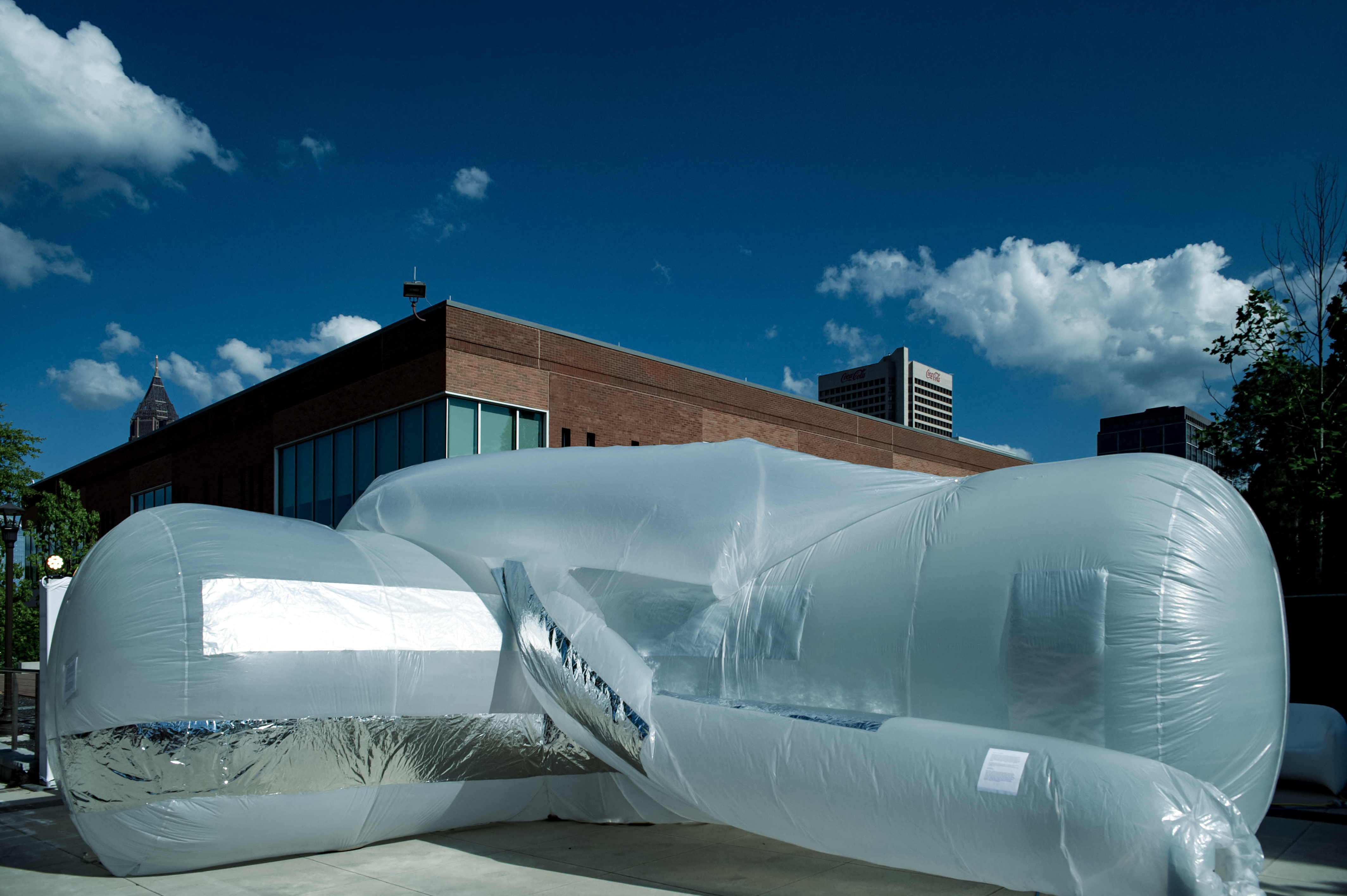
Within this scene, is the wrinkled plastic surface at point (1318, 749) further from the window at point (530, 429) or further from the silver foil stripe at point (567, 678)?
the window at point (530, 429)

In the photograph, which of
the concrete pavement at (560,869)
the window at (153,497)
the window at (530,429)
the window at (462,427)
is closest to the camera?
the concrete pavement at (560,869)

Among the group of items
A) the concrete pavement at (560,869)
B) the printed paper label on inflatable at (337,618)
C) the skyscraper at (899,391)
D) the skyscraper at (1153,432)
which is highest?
the skyscraper at (899,391)

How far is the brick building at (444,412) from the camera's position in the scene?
18797 millimetres

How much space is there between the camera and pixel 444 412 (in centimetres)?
1830

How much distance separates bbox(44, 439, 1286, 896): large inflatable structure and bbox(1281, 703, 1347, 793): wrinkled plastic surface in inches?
157

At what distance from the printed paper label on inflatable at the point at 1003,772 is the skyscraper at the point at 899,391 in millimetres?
142229

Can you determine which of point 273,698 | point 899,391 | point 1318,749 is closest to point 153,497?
point 273,698

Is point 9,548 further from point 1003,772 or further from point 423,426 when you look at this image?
point 1003,772

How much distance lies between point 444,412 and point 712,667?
13277 mm

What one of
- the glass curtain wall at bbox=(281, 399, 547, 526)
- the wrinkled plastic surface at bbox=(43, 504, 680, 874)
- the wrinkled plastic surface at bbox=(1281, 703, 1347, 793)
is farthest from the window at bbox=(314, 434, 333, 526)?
the wrinkled plastic surface at bbox=(1281, 703, 1347, 793)

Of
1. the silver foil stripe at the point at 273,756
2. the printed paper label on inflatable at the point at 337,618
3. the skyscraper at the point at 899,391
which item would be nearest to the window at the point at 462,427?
the printed paper label on inflatable at the point at 337,618

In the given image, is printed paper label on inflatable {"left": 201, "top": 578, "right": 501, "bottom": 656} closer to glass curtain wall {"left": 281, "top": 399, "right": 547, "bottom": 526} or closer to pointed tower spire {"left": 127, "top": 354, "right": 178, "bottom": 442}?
glass curtain wall {"left": 281, "top": 399, "right": 547, "bottom": 526}

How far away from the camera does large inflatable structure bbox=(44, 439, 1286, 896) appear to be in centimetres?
452

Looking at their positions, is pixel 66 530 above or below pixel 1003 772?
above
